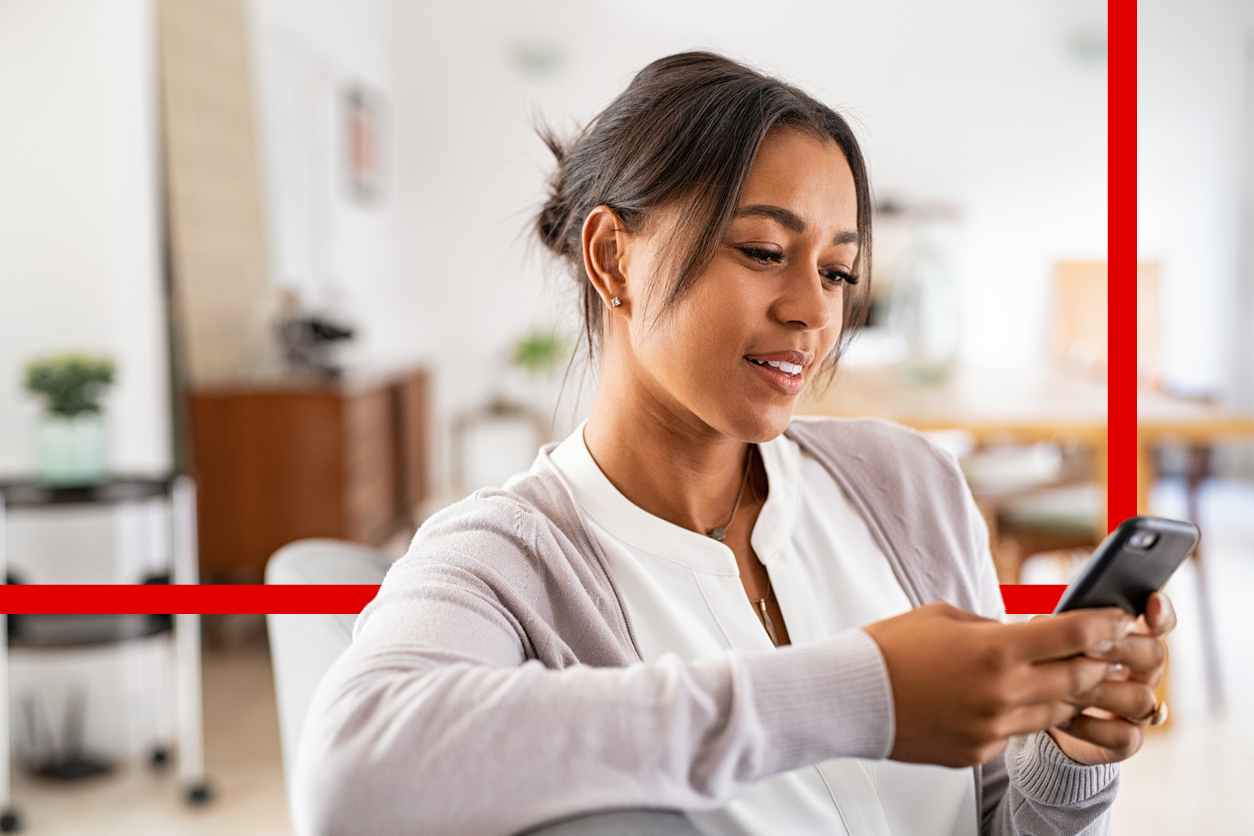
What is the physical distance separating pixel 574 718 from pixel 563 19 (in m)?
6.65

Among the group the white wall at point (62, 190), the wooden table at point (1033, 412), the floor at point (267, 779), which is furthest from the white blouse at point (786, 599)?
the white wall at point (62, 190)

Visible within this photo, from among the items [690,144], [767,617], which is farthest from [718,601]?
[690,144]

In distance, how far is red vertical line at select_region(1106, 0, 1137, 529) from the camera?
Result: 2.67ft

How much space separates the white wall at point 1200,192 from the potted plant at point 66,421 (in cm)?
613

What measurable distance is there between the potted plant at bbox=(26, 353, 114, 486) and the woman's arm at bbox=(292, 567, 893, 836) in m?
2.17

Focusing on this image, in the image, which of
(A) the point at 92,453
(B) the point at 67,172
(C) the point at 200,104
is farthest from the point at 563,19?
(A) the point at 92,453

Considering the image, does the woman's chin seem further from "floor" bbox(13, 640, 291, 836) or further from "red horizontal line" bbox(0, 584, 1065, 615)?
"floor" bbox(13, 640, 291, 836)

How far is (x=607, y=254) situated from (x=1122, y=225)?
1.36ft

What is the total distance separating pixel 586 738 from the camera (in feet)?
1.91

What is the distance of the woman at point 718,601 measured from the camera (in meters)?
0.59

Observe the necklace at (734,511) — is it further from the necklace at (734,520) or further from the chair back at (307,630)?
the chair back at (307,630)

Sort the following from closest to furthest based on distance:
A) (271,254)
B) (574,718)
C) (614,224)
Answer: (574,718)
(614,224)
(271,254)

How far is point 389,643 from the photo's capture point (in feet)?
2.21

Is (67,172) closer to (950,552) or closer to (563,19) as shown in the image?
(950,552)
